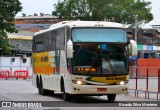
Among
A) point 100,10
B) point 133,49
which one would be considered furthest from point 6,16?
point 100,10

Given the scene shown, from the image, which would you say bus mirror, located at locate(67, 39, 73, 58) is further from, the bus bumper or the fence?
the fence

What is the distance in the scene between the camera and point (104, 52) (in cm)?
2411

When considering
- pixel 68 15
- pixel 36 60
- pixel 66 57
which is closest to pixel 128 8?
pixel 68 15

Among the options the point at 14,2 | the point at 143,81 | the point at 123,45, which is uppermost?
the point at 14,2

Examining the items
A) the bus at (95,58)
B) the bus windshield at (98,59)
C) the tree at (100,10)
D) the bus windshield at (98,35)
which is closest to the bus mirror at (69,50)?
the bus at (95,58)

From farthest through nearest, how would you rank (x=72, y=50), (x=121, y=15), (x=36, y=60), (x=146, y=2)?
(x=146, y=2)
(x=121, y=15)
(x=36, y=60)
(x=72, y=50)

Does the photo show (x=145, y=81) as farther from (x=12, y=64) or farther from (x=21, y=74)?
(x=12, y=64)

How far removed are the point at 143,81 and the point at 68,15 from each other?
2894 inches

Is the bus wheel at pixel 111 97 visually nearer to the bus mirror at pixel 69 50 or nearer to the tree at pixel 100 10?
the bus mirror at pixel 69 50

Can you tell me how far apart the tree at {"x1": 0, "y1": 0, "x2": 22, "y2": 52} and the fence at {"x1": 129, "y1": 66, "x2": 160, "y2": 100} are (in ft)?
23.0

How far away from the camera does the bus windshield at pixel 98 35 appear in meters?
24.3

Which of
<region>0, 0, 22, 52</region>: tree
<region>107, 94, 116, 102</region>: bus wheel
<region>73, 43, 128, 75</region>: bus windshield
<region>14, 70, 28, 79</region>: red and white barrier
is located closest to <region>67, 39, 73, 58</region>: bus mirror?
<region>73, 43, 128, 75</region>: bus windshield

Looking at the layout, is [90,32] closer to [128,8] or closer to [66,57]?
[66,57]

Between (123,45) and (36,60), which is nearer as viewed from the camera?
(123,45)
